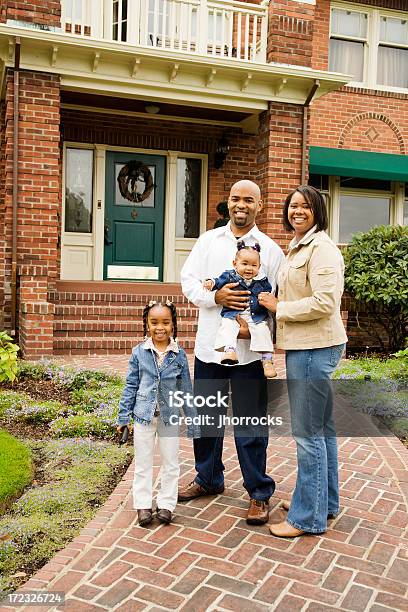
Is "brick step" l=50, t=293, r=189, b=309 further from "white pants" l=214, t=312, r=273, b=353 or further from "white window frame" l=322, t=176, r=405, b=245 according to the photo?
"white pants" l=214, t=312, r=273, b=353

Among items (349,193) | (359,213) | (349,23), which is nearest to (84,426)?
(349,193)

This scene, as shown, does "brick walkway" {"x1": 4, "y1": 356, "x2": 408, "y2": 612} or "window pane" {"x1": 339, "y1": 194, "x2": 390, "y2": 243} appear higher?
"window pane" {"x1": 339, "y1": 194, "x2": 390, "y2": 243}

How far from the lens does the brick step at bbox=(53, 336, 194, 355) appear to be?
8227 mm

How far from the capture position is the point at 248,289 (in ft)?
10.6

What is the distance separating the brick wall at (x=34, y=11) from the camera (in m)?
8.33

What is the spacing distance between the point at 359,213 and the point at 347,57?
316 cm

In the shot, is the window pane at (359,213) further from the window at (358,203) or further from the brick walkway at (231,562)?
the brick walkway at (231,562)

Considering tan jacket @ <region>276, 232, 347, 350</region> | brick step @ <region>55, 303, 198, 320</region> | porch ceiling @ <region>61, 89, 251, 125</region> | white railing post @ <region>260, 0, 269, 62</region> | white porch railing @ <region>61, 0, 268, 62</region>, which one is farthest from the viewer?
porch ceiling @ <region>61, 89, 251, 125</region>

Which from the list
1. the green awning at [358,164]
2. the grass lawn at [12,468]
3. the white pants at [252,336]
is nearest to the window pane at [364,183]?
Answer: the green awning at [358,164]

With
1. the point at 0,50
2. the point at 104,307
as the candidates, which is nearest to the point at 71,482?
the point at 104,307

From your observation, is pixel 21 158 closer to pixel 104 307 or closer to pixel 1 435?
pixel 104 307

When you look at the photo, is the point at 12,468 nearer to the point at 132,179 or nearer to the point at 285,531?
the point at 285,531

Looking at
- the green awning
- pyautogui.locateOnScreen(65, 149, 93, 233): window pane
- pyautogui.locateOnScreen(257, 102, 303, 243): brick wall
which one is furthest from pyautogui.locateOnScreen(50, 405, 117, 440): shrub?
the green awning

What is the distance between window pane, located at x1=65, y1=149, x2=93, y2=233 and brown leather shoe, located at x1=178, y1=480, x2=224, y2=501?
7947 mm
